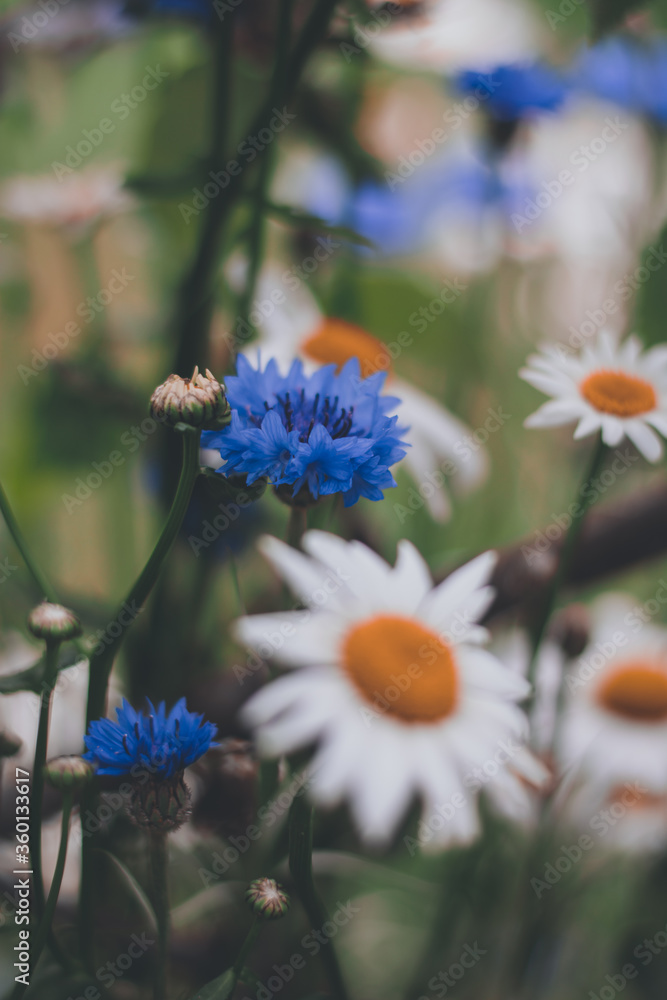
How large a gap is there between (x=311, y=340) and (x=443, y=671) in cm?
20

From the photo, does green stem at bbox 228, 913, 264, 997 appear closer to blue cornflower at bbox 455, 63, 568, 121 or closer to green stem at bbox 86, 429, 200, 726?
green stem at bbox 86, 429, 200, 726

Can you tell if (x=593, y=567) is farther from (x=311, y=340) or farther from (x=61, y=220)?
(x=61, y=220)

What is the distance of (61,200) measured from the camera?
468 mm

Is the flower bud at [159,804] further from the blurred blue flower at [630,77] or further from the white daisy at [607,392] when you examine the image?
the blurred blue flower at [630,77]

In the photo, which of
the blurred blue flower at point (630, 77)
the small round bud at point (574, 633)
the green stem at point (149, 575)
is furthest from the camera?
the blurred blue flower at point (630, 77)

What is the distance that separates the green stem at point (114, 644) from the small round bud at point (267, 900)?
0.14 feet

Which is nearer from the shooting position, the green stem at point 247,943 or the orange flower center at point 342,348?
the green stem at point 247,943

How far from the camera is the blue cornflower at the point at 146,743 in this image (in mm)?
179

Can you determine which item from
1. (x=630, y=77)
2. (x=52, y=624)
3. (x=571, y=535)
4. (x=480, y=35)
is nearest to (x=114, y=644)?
Result: (x=52, y=624)

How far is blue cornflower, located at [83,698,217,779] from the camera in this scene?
0.18 meters

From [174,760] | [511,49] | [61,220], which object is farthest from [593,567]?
[511,49]

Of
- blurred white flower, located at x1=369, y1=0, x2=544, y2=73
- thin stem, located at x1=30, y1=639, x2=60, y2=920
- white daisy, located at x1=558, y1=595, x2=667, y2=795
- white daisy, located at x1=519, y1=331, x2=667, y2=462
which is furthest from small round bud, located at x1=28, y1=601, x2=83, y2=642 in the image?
blurred white flower, located at x1=369, y1=0, x2=544, y2=73

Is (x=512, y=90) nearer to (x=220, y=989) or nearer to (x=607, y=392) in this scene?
(x=607, y=392)

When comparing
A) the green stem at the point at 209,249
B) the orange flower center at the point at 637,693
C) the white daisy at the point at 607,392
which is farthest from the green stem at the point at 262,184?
the orange flower center at the point at 637,693
